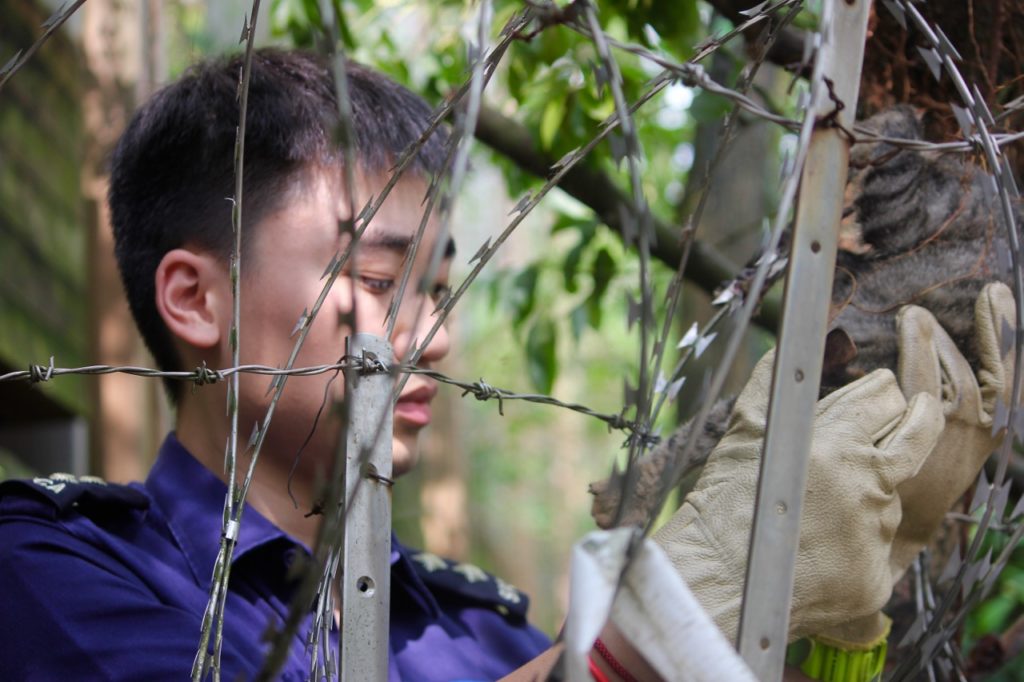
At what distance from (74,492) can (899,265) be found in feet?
2.64

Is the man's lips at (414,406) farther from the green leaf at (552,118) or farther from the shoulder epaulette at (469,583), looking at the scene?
the green leaf at (552,118)

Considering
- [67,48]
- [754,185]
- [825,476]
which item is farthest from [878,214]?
Result: [67,48]

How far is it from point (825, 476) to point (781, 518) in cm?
17

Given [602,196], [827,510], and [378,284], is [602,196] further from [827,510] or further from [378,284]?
[827,510]

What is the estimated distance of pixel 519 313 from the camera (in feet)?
7.64

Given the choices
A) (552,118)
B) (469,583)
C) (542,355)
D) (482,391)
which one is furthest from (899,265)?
(542,355)

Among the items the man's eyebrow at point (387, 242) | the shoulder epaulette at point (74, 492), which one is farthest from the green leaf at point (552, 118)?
the shoulder epaulette at point (74, 492)

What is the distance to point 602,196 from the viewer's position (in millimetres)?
1798

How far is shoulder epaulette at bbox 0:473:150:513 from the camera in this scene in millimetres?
1120

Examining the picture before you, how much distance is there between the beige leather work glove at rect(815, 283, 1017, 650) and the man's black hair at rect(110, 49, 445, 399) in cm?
56

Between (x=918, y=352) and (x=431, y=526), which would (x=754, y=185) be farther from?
(x=431, y=526)

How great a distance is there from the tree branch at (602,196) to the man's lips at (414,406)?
514 millimetres

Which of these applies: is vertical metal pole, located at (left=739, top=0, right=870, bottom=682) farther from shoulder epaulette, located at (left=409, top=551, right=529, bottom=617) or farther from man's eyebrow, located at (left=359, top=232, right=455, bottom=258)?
shoulder epaulette, located at (left=409, top=551, right=529, bottom=617)

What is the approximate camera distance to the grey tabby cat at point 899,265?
102 cm
